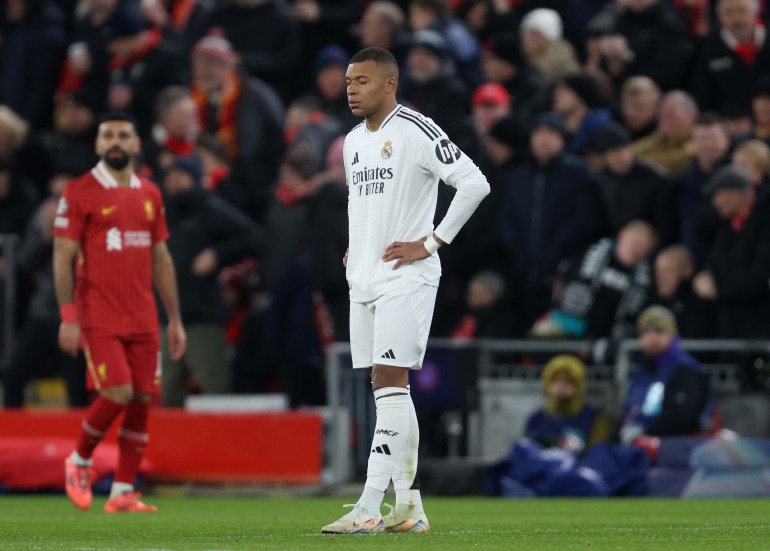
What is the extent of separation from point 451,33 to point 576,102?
7.33ft

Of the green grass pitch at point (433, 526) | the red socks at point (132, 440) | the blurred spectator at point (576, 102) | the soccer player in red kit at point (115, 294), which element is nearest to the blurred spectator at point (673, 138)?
the blurred spectator at point (576, 102)

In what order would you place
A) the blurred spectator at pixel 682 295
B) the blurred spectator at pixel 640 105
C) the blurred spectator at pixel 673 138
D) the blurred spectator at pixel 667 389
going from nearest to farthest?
1. the blurred spectator at pixel 667 389
2. the blurred spectator at pixel 682 295
3. the blurred spectator at pixel 673 138
4. the blurred spectator at pixel 640 105

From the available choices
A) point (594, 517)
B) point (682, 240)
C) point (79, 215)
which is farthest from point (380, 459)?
point (682, 240)

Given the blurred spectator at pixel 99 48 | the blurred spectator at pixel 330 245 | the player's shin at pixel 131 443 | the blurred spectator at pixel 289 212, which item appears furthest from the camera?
the blurred spectator at pixel 99 48

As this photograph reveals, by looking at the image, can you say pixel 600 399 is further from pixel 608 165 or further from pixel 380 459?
pixel 380 459

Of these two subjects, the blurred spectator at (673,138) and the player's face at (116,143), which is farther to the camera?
the blurred spectator at (673,138)

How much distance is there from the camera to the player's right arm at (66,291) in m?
11.0

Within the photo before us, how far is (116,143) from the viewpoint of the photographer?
37.4 ft

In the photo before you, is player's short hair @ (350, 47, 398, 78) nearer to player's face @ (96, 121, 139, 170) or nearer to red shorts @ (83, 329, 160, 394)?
player's face @ (96, 121, 139, 170)

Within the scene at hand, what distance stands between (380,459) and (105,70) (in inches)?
474

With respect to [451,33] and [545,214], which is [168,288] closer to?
[545,214]

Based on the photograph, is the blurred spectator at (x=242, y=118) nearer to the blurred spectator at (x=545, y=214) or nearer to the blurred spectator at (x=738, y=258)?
the blurred spectator at (x=545, y=214)

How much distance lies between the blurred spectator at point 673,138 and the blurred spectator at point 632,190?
1.62 feet

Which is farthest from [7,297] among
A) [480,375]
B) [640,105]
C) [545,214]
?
[640,105]
